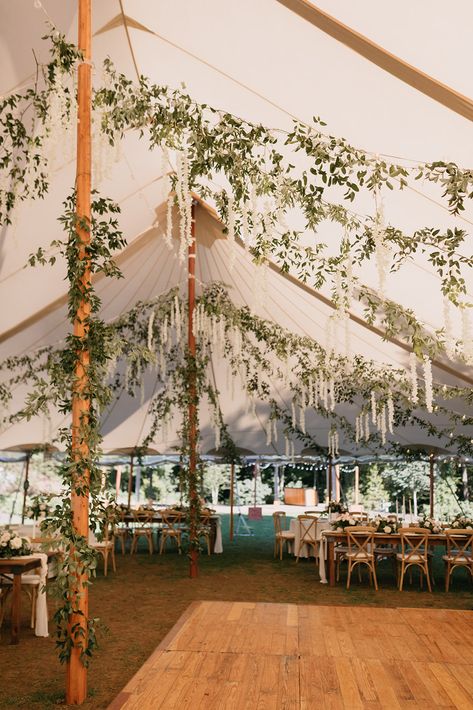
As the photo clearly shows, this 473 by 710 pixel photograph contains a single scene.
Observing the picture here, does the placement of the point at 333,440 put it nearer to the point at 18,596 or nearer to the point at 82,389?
the point at 18,596

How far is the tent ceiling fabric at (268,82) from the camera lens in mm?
3635

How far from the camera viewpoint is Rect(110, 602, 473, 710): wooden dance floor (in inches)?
140

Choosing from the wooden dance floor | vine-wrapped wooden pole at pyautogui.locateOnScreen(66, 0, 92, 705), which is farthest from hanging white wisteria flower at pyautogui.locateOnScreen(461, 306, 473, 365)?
vine-wrapped wooden pole at pyautogui.locateOnScreen(66, 0, 92, 705)

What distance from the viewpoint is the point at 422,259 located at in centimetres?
600

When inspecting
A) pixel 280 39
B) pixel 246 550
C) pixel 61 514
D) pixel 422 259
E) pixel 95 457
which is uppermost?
pixel 280 39

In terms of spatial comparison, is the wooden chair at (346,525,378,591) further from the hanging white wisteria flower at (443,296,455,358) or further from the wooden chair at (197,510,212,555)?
the hanging white wisteria flower at (443,296,455,358)

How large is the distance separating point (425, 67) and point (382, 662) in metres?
3.85

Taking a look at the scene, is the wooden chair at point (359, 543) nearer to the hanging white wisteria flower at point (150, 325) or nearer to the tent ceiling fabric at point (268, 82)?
the tent ceiling fabric at point (268, 82)

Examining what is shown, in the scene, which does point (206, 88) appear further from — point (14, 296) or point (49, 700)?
point (49, 700)

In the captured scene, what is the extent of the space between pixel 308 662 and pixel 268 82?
4.27 metres

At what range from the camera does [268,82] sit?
15.9 feet

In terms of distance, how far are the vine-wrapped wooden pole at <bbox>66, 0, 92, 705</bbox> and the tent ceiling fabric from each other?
26.5 inches

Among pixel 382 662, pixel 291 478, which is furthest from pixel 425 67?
pixel 291 478

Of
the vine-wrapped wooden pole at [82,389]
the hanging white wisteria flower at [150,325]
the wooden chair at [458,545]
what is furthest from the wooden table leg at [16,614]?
the wooden chair at [458,545]
